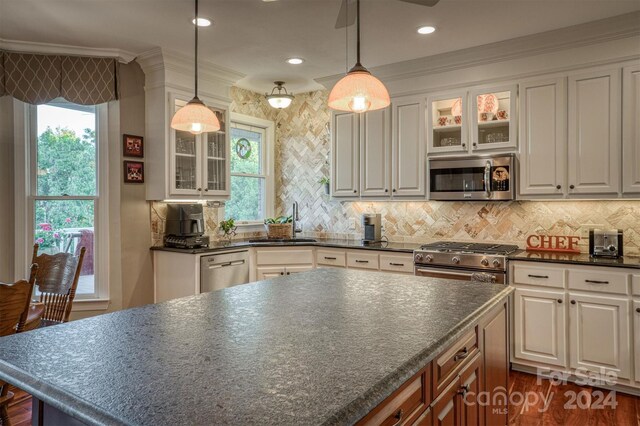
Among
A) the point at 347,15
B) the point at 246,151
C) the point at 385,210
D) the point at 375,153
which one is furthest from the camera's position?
the point at 246,151

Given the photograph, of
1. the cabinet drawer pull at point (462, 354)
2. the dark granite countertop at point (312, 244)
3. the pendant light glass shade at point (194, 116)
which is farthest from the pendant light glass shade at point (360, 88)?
the dark granite countertop at point (312, 244)

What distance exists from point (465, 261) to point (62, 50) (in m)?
3.87

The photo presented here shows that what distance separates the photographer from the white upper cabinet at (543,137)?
3367 mm

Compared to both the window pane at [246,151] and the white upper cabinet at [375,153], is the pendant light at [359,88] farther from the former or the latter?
the window pane at [246,151]

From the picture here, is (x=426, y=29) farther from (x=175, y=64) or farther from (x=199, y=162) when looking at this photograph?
(x=199, y=162)

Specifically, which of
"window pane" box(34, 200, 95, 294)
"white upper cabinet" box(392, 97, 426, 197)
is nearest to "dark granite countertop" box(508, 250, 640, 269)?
"white upper cabinet" box(392, 97, 426, 197)

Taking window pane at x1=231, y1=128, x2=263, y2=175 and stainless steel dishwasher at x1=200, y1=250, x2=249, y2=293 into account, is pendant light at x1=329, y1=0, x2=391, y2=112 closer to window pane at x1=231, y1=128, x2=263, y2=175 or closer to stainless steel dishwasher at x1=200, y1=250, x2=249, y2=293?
stainless steel dishwasher at x1=200, y1=250, x2=249, y2=293

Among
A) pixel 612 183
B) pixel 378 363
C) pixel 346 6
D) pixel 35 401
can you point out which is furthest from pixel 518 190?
pixel 35 401

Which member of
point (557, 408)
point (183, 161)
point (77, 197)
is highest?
Answer: point (183, 161)

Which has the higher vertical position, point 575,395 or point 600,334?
point 600,334

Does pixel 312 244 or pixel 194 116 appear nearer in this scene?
pixel 194 116

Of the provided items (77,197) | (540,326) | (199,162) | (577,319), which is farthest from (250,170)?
(577,319)

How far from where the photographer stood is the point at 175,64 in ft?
12.7

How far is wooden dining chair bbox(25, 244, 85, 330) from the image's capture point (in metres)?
2.63
